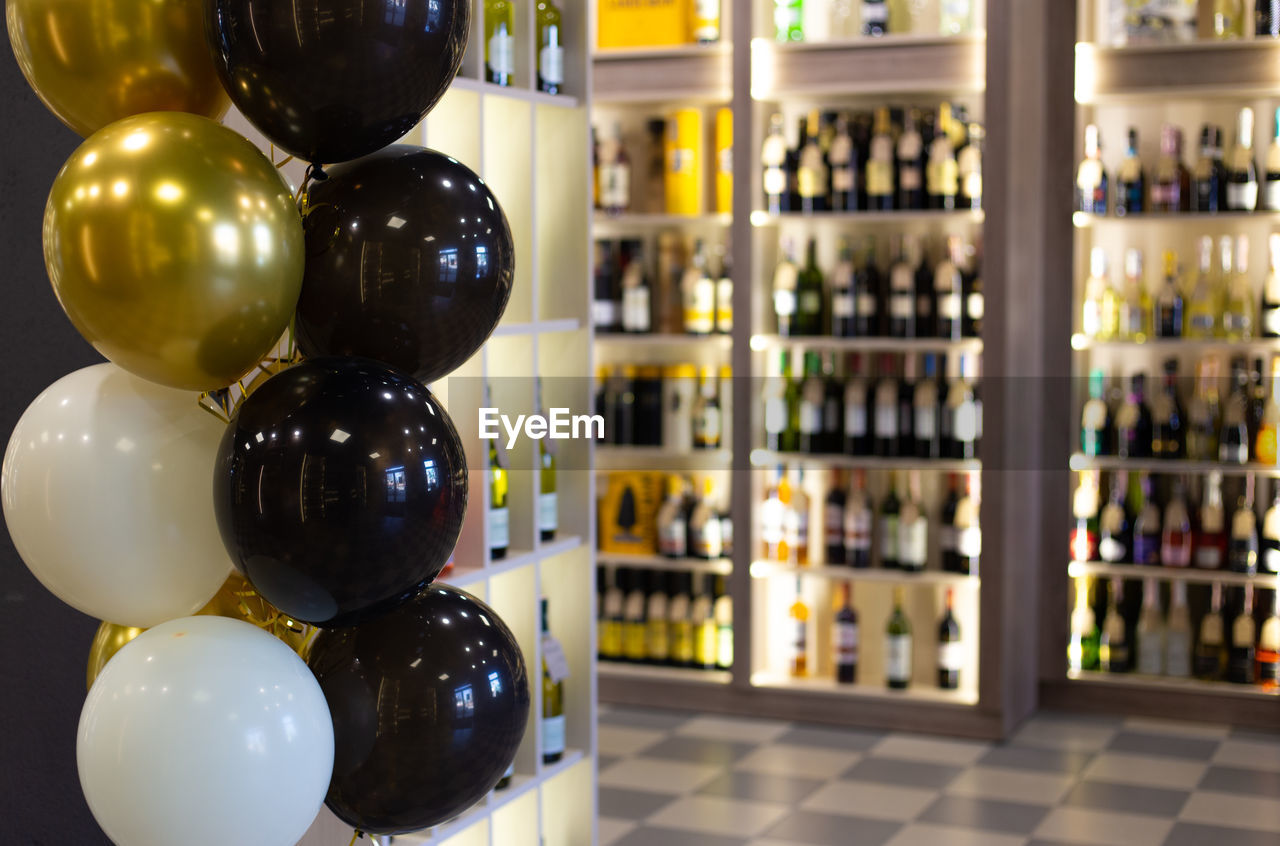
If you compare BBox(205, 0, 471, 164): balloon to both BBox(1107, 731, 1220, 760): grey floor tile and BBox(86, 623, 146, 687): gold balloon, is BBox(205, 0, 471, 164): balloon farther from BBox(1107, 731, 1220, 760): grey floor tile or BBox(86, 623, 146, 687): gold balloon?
BBox(1107, 731, 1220, 760): grey floor tile

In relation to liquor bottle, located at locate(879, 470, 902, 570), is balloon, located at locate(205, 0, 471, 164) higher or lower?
higher

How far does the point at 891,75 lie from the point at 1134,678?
2173mm

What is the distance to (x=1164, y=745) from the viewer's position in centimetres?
441

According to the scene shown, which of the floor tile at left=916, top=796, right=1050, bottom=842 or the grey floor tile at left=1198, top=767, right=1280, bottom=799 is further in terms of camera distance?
the grey floor tile at left=1198, top=767, right=1280, bottom=799

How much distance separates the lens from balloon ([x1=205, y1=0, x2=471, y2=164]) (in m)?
1.43

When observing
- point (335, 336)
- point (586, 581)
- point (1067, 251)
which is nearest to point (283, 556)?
point (335, 336)

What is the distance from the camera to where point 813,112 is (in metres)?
4.77

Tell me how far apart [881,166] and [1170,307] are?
1.08m

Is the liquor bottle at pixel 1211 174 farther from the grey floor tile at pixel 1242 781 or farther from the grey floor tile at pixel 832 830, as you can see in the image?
the grey floor tile at pixel 832 830

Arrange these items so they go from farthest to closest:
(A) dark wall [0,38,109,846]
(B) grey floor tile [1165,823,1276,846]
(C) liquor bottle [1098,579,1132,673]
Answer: (C) liquor bottle [1098,579,1132,673] < (B) grey floor tile [1165,823,1276,846] < (A) dark wall [0,38,109,846]

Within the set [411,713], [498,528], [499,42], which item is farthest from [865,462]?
[411,713]

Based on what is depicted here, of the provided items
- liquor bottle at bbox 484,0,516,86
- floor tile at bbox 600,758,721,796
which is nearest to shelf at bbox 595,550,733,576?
floor tile at bbox 600,758,721,796

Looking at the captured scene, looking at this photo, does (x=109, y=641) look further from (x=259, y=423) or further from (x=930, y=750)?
(x=930, y=750)

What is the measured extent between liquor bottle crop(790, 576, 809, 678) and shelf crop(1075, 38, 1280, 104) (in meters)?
1.94
